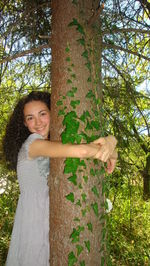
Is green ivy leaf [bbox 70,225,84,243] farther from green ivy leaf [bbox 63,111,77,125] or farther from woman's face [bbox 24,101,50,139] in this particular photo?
woman's face [bbox 24,101,50,139]

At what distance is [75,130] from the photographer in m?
1.50

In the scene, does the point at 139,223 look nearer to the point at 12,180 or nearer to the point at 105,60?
the point at 12,180

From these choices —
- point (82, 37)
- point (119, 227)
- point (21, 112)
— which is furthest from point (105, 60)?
point (119, 227)

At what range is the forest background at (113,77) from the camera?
7.75 feet

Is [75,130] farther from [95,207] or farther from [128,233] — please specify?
[128,233]

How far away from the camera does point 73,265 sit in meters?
1.46

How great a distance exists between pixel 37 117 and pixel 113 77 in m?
1.17

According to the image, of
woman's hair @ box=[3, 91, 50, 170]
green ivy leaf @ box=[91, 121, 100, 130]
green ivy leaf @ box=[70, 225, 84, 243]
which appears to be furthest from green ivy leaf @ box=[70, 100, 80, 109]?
woman's hair @ box=[3, 91, 50, 170]

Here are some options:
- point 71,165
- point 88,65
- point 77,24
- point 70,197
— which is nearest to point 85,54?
point 88,65

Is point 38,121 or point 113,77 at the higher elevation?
point 113,77

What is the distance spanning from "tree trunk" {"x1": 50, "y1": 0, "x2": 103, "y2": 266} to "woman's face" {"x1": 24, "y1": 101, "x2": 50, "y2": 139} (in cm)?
49

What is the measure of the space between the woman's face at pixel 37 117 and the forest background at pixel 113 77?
0.47 m

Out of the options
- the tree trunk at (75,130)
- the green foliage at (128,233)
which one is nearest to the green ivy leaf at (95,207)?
the tree trunk at (75,130)

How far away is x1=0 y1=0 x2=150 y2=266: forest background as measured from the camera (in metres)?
2.36
